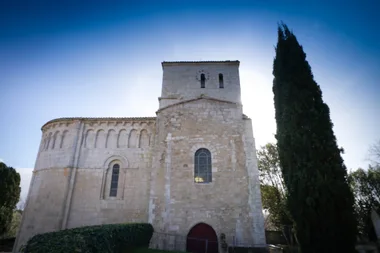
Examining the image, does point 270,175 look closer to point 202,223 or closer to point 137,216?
point 202,223

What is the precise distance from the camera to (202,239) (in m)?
10.6

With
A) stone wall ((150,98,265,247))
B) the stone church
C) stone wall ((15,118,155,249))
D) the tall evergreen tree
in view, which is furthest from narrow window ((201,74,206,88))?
the tall evergreen tree

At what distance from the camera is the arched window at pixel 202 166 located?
12133mm

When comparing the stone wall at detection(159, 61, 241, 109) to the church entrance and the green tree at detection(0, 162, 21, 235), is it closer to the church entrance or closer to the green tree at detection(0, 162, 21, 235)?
the church entrance

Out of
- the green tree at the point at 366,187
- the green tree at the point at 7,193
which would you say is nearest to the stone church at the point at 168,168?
the green tree at the point at 7,193

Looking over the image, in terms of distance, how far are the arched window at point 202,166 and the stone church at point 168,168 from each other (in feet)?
0.20

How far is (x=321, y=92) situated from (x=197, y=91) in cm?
852

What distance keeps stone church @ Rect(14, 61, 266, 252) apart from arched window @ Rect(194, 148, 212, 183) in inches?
2.4

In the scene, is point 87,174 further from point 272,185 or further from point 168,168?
point 272,185

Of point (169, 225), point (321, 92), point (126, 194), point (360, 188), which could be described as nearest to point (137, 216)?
point (126, 194)

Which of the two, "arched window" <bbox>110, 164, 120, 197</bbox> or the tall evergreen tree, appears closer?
the tall evergreen tree

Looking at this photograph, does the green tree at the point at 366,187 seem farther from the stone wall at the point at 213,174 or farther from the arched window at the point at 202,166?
the arched window at the point at 202,166

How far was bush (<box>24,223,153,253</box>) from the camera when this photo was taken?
5172mm

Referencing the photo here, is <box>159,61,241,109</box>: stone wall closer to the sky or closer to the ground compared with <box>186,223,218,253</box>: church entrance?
closer to the sky
